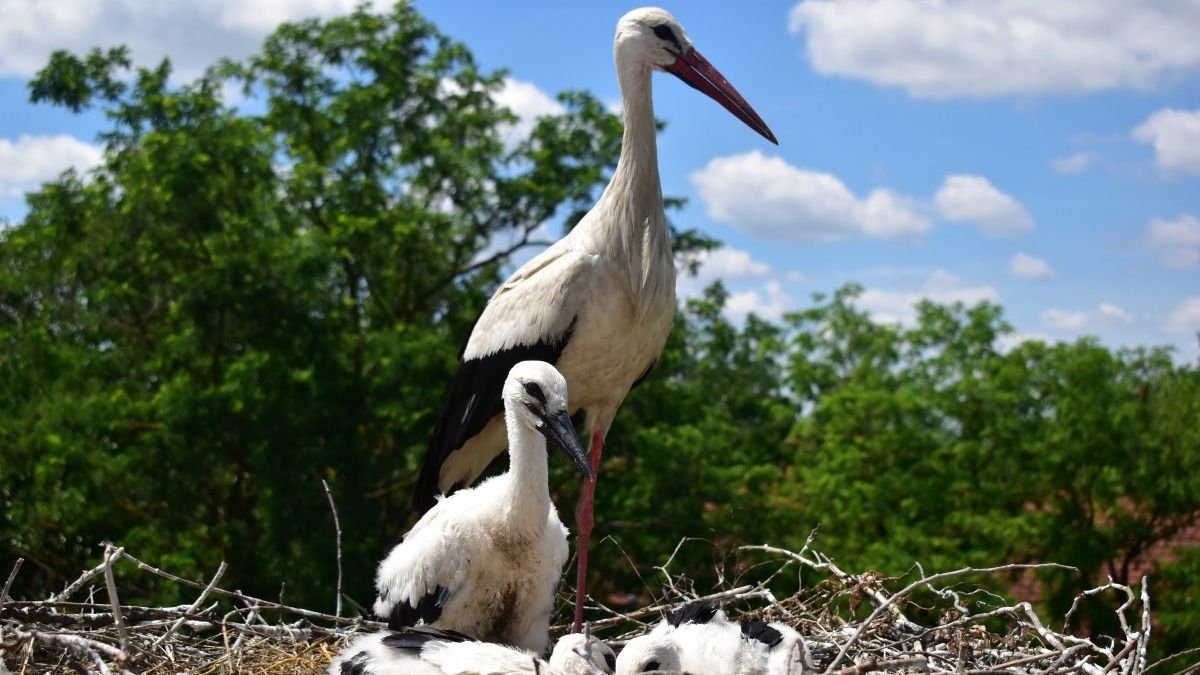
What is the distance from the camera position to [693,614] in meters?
4.96

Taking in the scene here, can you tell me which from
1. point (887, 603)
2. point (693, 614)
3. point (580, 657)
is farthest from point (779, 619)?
point (580, 657)

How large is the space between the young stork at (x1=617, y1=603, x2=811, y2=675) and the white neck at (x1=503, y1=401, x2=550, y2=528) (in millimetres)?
615

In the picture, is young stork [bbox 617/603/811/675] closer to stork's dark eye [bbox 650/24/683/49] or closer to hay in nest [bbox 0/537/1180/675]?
hay in nest [bbox 0/537/1180/675]

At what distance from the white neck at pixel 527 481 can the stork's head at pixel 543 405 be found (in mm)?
46

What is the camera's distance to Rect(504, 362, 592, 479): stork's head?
513 centimetres

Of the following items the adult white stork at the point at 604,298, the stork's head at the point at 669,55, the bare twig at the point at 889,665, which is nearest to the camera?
the bare twig at the point at 889,665

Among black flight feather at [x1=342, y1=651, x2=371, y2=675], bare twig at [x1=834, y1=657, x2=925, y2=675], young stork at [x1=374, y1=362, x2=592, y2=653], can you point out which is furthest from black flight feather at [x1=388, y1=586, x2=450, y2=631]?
bare twig at [x1=834, y1=657, x2=925, y2=675]

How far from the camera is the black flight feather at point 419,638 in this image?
452 centimetres

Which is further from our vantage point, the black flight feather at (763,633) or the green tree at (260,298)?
the green tree at (260,298)

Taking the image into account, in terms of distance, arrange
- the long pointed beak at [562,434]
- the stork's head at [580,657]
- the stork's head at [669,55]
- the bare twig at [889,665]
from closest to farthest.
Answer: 1. the bare twig at [889,665]
2. the stork's head at [580,657]
3. the long pointed beak at [562,434]
4. the stork's head at [669,55]

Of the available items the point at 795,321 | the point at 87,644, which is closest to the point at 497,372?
the point at 87,644

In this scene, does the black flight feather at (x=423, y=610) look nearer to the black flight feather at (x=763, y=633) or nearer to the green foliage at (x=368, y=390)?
the black flight feather at (x=763, y=633)

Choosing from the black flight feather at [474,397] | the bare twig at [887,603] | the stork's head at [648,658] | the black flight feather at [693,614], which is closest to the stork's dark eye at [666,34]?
the black flight feather at [474,397]

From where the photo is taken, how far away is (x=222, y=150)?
48.9 feet
